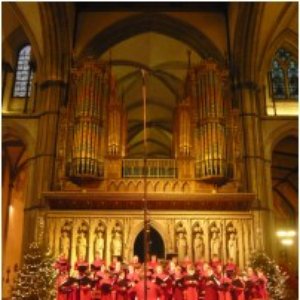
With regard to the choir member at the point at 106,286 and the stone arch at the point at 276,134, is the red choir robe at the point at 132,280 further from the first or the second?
the stone arch at the point at 276,134

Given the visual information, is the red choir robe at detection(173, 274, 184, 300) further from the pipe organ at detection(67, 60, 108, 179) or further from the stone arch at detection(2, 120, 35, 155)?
the stone arch at detection(2, 120, 35, 155)

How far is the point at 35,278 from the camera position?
10836 millimetres

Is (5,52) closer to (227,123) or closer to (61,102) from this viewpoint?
(61,102)

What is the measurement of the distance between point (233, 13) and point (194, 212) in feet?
23.7

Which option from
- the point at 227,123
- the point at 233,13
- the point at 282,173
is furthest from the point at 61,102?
the point at 282,173

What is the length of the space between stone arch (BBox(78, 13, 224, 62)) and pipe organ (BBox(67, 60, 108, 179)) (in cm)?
201

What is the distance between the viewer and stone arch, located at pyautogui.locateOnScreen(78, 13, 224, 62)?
52.6 ft

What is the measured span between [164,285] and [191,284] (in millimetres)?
572

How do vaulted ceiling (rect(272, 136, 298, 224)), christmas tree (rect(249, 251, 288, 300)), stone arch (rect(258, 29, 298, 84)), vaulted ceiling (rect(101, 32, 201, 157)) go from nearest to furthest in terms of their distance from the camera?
christmas tree (rect(249, 251, 288, 300)), stone arch (rect(258, 29, 298, 84)), vaulted ceiling (rect(101, 32, 201, 157)), vaulted ceiling (rect(272, 136, 298, 224))

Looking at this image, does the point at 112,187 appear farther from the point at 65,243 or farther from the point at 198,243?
the point at 198,243

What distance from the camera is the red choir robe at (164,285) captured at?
907cm

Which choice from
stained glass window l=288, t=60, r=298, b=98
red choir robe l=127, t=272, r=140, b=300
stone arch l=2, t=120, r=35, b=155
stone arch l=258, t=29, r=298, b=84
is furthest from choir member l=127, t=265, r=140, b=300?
stained glass window l=288, t=60, r=298, b=98

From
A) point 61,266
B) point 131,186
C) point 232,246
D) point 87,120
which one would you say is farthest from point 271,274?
point 87,120

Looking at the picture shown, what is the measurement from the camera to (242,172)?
1359 centimetres
